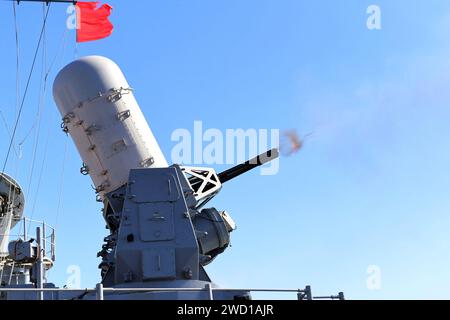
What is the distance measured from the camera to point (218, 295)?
12094 millimetres

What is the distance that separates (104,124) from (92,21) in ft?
8.21

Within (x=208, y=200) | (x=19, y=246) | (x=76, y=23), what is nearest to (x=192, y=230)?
(x=208, y=200)

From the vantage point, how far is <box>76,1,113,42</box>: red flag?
51.8ft

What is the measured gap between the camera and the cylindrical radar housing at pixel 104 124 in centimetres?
1427

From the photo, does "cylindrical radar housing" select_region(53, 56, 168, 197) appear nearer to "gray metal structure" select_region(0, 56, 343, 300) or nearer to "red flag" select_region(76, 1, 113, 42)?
"gray metal structure" select_region(0, 56, 343, 300)

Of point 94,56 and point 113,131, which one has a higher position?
point 94,56

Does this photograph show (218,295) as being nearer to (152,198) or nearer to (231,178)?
(152,198)

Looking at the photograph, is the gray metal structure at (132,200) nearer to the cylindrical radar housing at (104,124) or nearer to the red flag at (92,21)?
the cylindrical radar housing at (104,124)

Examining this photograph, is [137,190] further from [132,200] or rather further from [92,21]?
[92,21]

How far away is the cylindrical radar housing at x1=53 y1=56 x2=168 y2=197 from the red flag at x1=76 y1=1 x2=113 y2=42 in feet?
3.11

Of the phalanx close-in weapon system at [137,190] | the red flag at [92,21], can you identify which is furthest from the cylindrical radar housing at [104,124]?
the red flag at [92,21]

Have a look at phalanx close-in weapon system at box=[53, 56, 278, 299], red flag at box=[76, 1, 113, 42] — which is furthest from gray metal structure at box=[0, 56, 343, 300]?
red flag at box=[76, 1, 113, 42]
